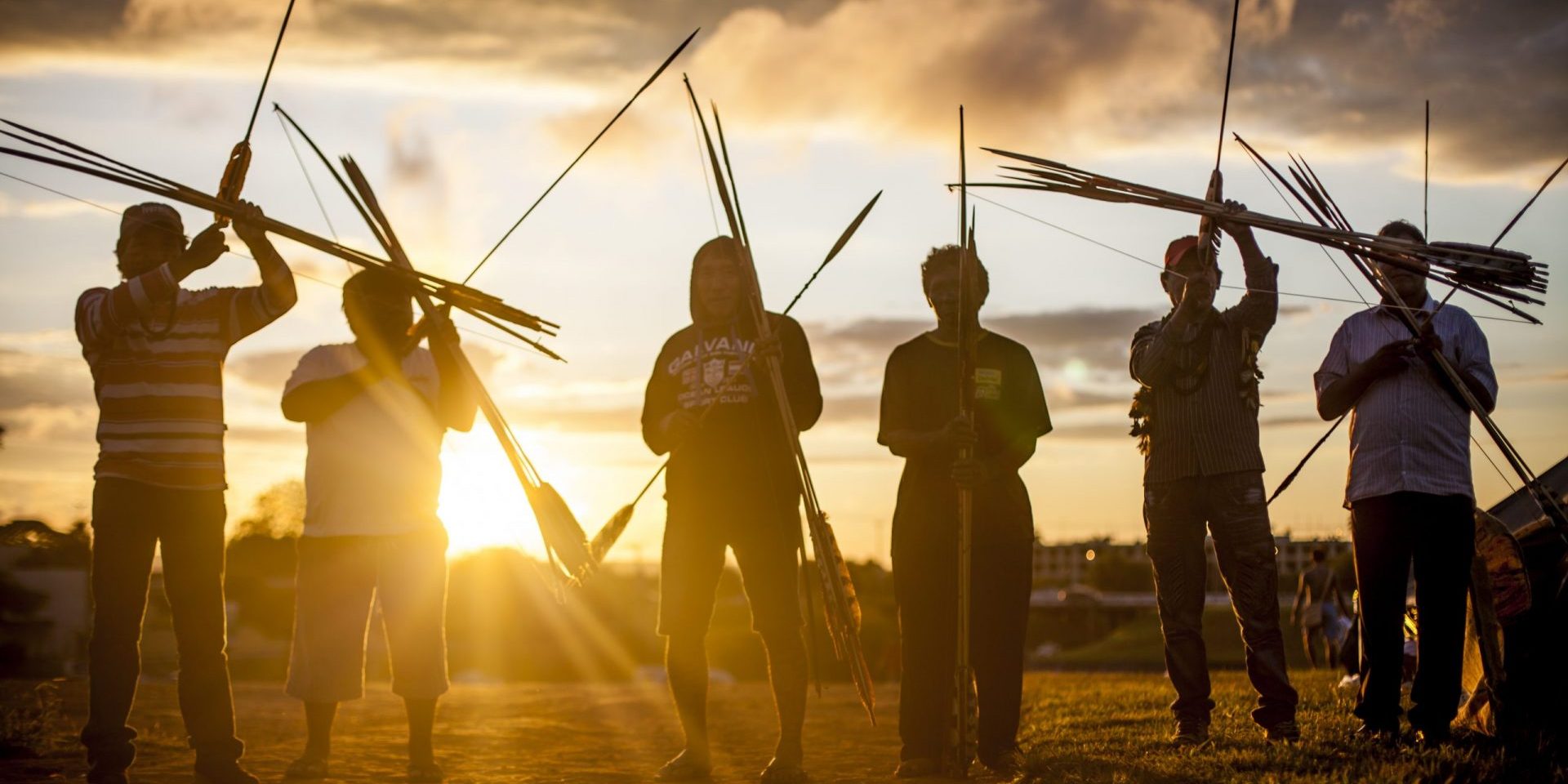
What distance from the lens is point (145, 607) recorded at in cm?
619

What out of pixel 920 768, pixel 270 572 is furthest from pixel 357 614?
pixel 270 572

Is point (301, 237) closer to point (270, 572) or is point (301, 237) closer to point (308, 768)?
point (308, 768)

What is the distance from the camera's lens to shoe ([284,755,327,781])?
6668 millimetres

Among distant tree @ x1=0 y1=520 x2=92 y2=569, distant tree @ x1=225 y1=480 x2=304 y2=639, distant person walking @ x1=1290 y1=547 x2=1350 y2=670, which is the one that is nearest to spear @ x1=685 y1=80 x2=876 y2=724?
distant tree @ x1=0 y1=520 x2=92 y2=569

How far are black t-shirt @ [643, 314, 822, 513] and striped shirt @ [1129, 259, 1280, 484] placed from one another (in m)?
1.57

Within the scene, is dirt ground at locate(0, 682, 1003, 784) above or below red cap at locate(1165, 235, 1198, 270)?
below

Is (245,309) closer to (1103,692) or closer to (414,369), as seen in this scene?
(414,369)

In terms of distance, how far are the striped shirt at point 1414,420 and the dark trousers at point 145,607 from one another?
4814mm

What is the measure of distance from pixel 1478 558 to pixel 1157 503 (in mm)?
1410

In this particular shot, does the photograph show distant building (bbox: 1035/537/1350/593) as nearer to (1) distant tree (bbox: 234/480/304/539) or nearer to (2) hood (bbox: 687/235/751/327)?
(1) distant tree (bbox: 234/480/304/539)

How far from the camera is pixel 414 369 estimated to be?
6938 millimetres

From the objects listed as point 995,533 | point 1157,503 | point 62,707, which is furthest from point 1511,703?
point 62,707

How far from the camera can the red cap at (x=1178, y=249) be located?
6.99 meters

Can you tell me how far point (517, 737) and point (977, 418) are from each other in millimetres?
4393
